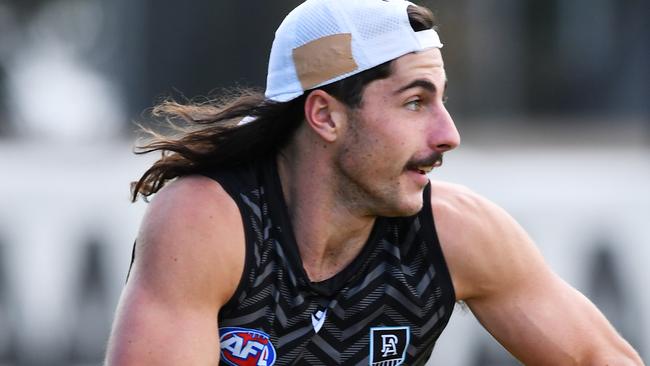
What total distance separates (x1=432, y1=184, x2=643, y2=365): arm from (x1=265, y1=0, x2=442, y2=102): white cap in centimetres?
54

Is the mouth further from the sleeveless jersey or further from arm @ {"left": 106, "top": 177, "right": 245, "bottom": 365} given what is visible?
arm @ {"left": 106, "top": 177, "right": 245, "bottom": 365}

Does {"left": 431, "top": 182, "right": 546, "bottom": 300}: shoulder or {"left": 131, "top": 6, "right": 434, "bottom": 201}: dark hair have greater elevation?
{"left": 131, "top": 6, "right": 434, "bottom": 201}: dark hair

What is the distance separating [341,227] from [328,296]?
0.75 feet

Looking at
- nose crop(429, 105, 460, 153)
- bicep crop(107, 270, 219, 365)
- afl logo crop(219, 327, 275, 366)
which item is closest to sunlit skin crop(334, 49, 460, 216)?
nose crop(429, 105, 460, 153)

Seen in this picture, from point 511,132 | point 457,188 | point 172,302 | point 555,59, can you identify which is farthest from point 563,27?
point 172,302

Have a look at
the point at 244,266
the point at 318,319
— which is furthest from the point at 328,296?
the point at 244,266

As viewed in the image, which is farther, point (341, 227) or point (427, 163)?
point (341, 227)

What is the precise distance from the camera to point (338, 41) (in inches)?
184

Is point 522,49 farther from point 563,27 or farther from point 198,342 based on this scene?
point 198,342

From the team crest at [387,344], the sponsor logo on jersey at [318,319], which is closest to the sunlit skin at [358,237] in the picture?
the sponsor logo on jersey at [318,319]

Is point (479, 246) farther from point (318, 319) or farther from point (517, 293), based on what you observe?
point (318, 319)

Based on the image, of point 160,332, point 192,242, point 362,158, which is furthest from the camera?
point 362,158

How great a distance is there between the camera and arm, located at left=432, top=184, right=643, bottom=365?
4828mm

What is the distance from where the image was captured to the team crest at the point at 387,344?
4.79 m
